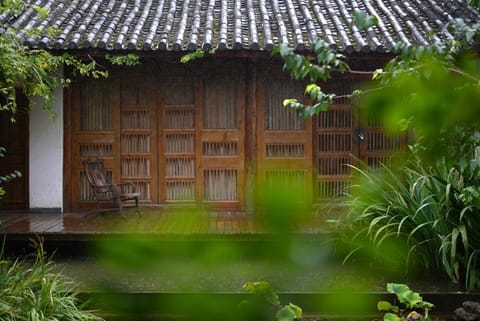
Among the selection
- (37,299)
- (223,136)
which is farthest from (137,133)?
(37,299)

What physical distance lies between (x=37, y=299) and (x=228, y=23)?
504 cm

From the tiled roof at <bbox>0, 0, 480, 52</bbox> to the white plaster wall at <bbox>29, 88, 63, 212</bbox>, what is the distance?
3.61ft

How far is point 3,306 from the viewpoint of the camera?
11.3 feet

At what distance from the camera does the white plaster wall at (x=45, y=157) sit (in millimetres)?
7434

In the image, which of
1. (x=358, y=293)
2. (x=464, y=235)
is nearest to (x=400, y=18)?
(x=464, y=235)

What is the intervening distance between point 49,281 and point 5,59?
1907 millimetres

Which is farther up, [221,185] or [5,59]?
[5,59]

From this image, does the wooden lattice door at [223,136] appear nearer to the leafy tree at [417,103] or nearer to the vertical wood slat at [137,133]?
the vertical wood slat at [137,133]

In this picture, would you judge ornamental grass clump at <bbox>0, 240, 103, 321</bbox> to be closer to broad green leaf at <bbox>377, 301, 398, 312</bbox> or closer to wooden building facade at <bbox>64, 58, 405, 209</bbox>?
broad green leaf at <bbox>377, 301, 398, 312</bbox>

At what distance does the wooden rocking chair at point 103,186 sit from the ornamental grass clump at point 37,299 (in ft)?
9.16

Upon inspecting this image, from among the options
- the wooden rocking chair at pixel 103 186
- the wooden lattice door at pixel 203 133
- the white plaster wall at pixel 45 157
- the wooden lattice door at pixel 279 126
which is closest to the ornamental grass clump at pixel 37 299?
the wooden rocking chair at pixel 103 186

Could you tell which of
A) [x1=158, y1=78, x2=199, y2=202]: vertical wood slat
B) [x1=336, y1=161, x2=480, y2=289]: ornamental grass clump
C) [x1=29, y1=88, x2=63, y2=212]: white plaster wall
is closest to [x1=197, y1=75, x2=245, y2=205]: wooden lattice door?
[x1=158, y1=78, x2=199, y2=202]: vertical wood slat

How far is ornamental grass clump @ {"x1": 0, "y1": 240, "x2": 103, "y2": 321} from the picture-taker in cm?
345

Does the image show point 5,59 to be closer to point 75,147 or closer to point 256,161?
point 75,147
